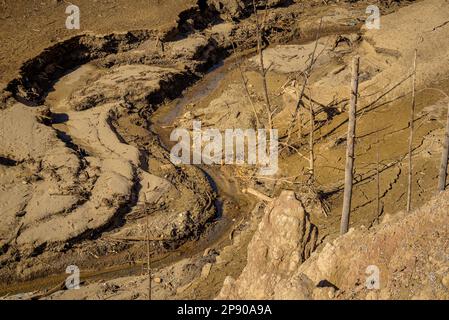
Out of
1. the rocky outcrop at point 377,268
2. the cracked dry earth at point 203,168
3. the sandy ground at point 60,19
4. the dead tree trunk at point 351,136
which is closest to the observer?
the rocky outcrop at point 377,268

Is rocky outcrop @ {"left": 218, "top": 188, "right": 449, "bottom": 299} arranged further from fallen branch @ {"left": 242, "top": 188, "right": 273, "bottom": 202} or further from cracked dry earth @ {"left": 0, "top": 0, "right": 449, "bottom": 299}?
fallen branch @ {"left": 242, "top": 188, "right": 273, "bottom": 202}

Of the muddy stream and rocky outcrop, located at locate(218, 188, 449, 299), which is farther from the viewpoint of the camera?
the muddy stream

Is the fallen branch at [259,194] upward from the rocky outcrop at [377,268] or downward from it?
downward

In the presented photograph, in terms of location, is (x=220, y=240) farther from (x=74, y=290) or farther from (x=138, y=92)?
(x=138, y=92)

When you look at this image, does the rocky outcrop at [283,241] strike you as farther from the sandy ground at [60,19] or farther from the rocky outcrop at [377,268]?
the sandy ground at [60,19]

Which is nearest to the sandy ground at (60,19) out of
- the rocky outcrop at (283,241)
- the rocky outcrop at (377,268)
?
the rocky outcrop at (283,241)

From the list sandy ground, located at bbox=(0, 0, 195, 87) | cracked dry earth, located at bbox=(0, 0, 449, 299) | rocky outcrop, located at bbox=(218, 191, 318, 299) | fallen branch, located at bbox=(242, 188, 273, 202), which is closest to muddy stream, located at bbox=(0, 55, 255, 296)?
cracked dry earth, located at bbox=(0, 0, 449, 299)

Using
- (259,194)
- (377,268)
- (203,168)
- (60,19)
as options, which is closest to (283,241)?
(377,268)

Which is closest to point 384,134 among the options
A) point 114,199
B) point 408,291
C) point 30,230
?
point 114,199
